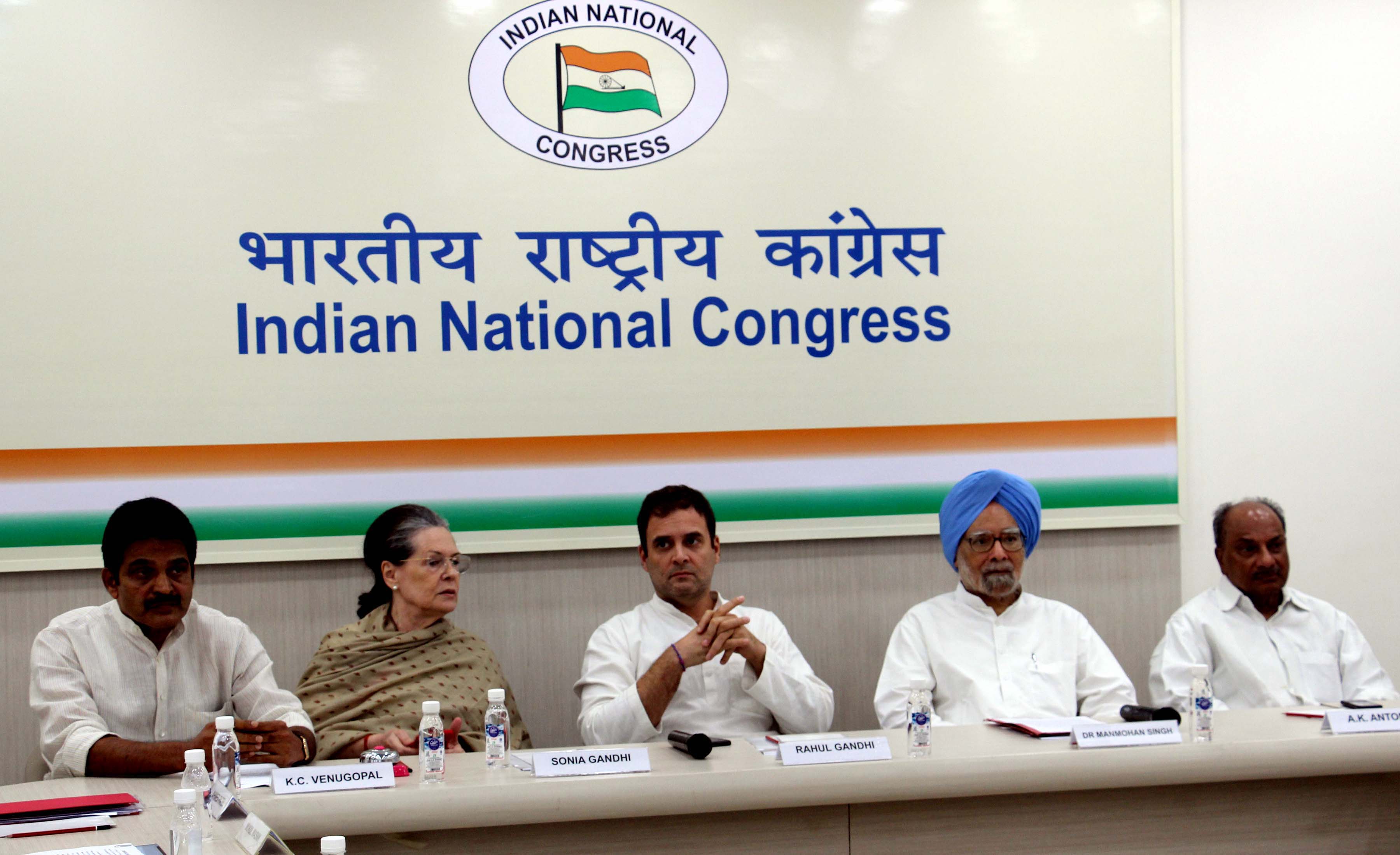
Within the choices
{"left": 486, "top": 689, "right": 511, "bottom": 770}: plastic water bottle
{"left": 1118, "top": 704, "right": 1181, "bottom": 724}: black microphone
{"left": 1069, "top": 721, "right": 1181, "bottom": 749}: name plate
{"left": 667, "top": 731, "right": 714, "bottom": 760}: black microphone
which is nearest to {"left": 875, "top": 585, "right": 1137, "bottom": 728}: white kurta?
{"left": 1118, "top": 704, "right": 1181, "bottom": 724}: black microphone

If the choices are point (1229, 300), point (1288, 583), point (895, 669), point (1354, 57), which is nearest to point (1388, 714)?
point (895, 669)

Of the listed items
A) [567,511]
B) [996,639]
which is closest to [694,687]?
[567,511]

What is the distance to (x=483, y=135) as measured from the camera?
11.7 feet

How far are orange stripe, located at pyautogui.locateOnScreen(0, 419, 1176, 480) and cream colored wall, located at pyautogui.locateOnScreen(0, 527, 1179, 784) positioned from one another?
0.29 metres

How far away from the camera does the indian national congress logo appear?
11.8 feet

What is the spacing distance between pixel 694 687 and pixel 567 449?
838 millimetres

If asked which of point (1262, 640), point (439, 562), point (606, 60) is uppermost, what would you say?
point (606, 60)

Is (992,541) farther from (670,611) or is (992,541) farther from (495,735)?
(495,735)

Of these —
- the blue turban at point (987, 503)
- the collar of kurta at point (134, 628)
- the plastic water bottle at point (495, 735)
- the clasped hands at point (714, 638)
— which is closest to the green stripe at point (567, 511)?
the blue turban at point (987, 503)

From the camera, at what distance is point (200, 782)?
212cm

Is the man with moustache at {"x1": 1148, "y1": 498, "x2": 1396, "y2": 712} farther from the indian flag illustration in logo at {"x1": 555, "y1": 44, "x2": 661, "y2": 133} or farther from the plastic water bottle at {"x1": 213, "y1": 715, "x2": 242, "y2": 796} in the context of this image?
the plastic water bottle at {"x1": 213, "y1": 715, "x2": 242, "y2": 796}

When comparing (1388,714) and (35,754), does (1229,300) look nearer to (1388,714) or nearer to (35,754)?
(1388,714)

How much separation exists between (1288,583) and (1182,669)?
0.78 m

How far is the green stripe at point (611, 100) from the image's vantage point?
361 cm
